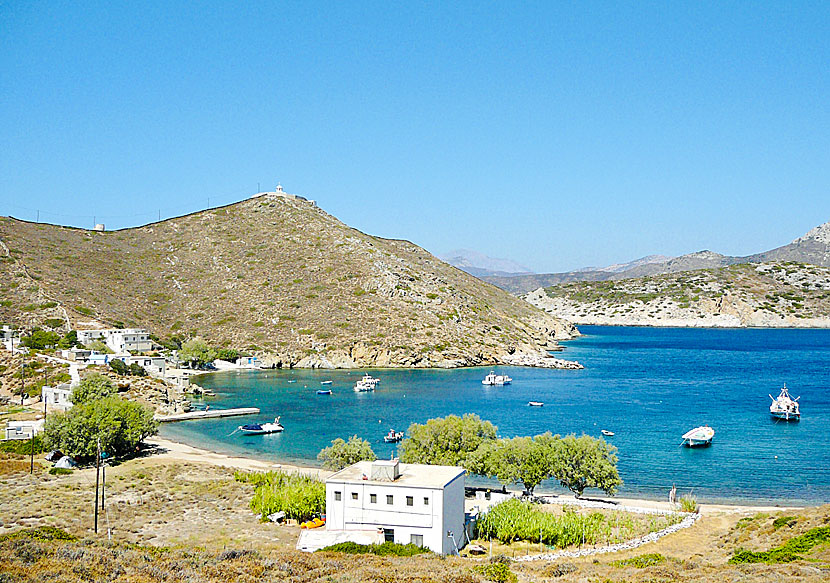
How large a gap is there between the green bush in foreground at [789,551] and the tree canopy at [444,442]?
1700 cm

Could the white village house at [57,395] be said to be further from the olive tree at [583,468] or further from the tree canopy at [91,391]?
the olive tree at [583,468]

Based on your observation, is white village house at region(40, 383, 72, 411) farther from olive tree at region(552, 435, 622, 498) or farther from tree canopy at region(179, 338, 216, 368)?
olive tree at region(552, 435, 622, 498)

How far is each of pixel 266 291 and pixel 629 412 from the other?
249 feet

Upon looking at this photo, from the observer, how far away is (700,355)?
130500 millimetres

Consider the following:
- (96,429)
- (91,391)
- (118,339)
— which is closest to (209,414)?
(91,391)

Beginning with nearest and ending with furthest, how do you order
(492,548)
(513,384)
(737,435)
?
1. (492,548)
2. (737,435)
3. (513,384)

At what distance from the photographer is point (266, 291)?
421 ft

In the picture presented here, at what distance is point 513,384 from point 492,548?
2563 inches

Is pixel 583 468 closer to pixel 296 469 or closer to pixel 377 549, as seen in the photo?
pixel 377 549

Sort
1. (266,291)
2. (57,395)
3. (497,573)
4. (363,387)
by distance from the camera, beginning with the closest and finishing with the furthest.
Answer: (497,573) → (57,395) → (363,387) → (266,291)

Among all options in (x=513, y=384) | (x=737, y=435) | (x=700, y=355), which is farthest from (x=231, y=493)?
(x=700, y=355)

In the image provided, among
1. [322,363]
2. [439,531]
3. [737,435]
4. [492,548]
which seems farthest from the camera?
[322,363]

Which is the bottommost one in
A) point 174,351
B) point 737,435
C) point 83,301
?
point 737,435

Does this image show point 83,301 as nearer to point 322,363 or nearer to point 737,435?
point 322,363
